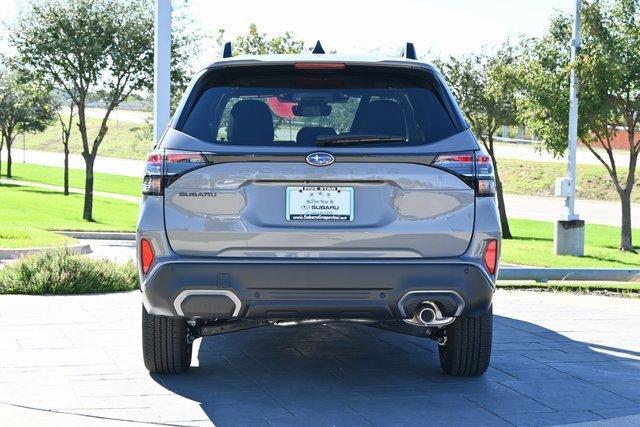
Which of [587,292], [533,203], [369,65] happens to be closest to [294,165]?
[369,65]

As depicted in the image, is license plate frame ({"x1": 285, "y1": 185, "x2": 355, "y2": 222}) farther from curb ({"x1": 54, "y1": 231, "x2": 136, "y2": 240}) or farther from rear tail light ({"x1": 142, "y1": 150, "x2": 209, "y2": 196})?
curb ({"x1": 54, "y1": 231, "x2": 136, "y2": 240})

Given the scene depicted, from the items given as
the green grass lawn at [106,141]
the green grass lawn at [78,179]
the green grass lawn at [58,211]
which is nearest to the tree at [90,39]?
the green grass lawn at [58,211]

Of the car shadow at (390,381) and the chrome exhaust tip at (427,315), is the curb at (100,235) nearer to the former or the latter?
the car shadow at (390,381)

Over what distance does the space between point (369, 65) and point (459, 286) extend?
1.33 metres

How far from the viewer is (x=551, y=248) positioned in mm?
28766

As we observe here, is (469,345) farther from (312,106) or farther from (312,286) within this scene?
(312,106)

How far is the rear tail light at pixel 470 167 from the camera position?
579cm

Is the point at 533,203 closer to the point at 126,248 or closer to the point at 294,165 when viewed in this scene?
the point at 126,248

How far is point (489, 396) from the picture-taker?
6281mm

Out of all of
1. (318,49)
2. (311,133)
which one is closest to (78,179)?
(318,49)

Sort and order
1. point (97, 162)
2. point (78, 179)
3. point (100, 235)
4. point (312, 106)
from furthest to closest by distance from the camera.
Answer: point (97, 162), point (78, 179), point (100, 235), point (312, 106)

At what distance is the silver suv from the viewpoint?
223 inches

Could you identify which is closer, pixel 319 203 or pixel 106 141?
pixel 319 203

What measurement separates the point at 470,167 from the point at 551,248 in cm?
2362
